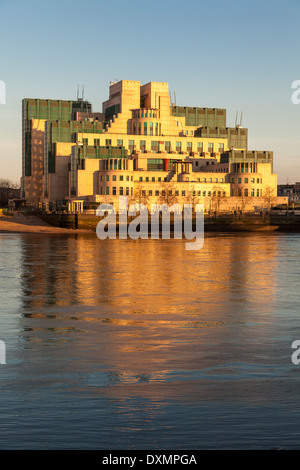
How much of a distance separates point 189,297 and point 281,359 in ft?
63.6

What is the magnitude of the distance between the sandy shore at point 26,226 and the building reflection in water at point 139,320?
95.6 m

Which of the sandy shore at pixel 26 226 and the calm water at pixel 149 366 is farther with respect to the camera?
the sandy shore at pixel 26 226

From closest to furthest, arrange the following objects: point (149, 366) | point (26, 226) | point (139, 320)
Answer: point (149, 366)
point (139, 320)
point (26, 226)

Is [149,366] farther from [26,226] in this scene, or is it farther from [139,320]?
[26,226]

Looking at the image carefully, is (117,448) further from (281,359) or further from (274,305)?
(274,305)

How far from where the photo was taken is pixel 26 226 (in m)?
174

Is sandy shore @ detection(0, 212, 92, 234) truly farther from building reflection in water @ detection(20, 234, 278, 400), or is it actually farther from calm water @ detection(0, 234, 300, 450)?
calm water @ detection(0, 234, 300, 450)

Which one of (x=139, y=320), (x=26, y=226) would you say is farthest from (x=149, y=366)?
(x=26, y=226)

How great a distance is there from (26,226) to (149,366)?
6023 inches

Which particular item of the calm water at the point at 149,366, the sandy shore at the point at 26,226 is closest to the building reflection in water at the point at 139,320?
the calm water at the point at 149,366

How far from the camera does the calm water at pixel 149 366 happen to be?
57.0ft

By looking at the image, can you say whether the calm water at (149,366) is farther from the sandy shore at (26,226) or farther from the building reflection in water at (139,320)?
the sandy shore at (26,226)
